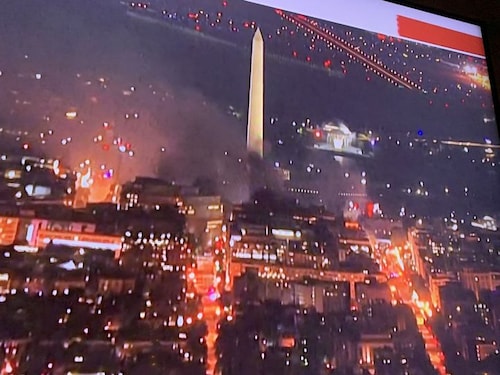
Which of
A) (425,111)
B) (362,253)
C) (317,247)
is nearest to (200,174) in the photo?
(317,247)

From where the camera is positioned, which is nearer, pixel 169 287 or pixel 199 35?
pixel 169 287

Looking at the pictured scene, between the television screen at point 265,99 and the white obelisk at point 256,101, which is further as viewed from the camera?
the white obelisk at point 256,101

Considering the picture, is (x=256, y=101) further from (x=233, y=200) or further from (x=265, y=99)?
(x=233, y=200)

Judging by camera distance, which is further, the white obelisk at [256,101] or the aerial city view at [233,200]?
the white obelisk at [256,101]

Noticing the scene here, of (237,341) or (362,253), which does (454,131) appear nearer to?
(362,253)

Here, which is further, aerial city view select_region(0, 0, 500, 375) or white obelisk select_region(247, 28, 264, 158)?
white obelisk select_region(247, 28, 264, 158)

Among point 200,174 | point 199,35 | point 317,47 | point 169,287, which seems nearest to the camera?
point 169,287
